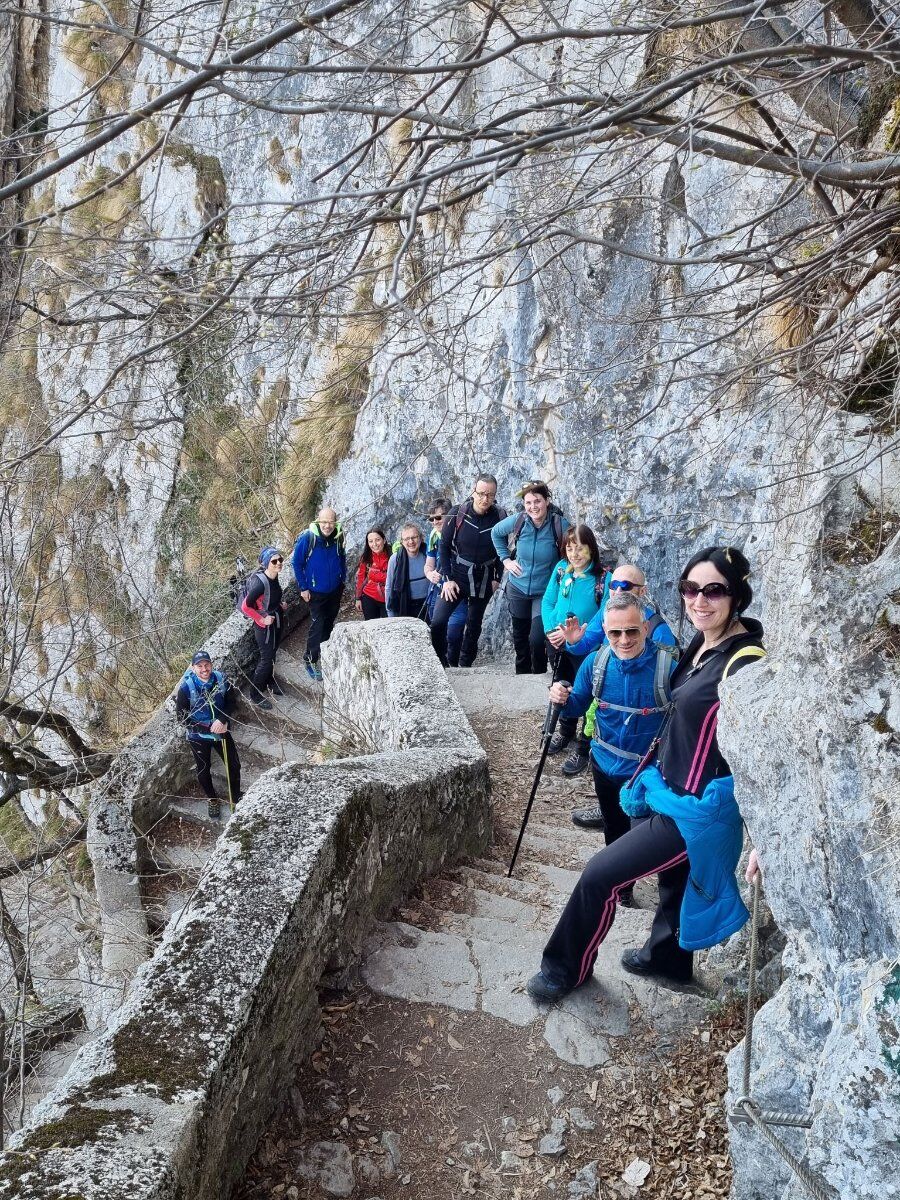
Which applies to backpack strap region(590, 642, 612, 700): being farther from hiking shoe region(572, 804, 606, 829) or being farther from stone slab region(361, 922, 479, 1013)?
hiking shoe region(572, 804, 606, 829)

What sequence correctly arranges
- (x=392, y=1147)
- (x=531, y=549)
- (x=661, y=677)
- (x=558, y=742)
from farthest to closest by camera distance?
(x=531, y=549) → (x=558, y=742) → (x=661, y=677) → (x=392, y=1147)

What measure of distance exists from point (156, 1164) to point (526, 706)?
19.8 ft

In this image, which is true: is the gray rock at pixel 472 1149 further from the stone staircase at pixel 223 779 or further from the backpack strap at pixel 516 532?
the backpack strap at pixel 516 532

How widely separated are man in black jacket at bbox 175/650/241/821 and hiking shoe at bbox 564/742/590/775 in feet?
10.8

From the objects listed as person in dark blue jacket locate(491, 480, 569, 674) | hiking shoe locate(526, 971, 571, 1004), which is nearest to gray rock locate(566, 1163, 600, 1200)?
hiking shoe locate(526, 971, 571, 1004)

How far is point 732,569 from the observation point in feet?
12.4

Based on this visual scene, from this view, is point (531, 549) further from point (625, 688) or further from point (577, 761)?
point (625, 688)

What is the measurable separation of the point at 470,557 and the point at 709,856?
516cm

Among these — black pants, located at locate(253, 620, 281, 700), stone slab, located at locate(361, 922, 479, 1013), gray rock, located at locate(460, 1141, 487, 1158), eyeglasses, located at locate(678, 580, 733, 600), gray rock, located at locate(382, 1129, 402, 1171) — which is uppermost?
eyeglasses, located at locate(678, 580, 733, 600)

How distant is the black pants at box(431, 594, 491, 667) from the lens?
9039 mm

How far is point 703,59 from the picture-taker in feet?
12.6

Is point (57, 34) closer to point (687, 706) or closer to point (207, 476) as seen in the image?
point (207, 476)

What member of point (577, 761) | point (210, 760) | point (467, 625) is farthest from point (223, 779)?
point (577, 761)

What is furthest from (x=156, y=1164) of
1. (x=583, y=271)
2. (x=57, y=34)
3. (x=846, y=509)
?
(x=57, y=34)
